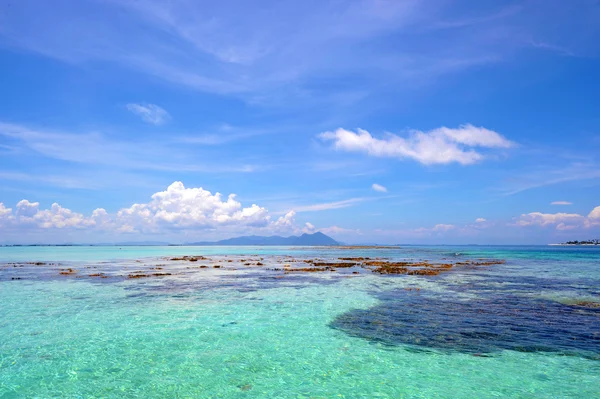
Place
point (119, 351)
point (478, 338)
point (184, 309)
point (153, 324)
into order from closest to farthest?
point (119, 351), point (478, 338), point (153, 324), point (184, 309)

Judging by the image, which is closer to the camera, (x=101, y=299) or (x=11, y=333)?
(x=11, y=333)

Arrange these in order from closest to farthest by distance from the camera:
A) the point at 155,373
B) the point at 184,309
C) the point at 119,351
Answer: the point at 155,373, the point at 119,351, the point at 184,309

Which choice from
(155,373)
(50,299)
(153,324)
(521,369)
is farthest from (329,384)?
(50,299)

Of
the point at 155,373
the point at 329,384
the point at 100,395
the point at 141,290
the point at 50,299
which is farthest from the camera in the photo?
the point at 141,290

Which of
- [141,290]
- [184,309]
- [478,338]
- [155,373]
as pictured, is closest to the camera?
[155,373]

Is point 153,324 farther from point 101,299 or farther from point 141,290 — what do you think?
point 141,290

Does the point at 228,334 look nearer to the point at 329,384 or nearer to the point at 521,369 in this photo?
the point at 329,384

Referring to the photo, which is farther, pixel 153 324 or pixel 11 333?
pixel 153 324

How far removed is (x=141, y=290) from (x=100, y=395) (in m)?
23.0

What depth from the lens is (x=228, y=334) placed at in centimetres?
1750

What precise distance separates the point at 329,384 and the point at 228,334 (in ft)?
23.7

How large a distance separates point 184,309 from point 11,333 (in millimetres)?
8777

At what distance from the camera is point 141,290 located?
32.3 meters

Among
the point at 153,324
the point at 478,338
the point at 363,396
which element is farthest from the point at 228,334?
the point at 478,338
